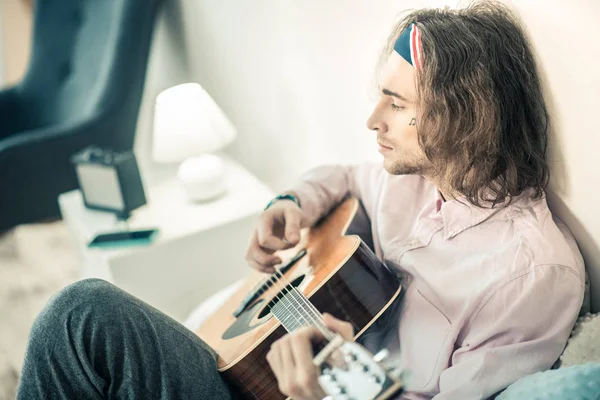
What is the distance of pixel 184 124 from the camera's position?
151 centimetres

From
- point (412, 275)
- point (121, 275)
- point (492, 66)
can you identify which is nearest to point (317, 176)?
point (412, 275)

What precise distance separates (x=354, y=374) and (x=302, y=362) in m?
0.06

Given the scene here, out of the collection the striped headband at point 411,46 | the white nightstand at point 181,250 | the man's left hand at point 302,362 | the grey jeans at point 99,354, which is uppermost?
the striped headband at point 411,46

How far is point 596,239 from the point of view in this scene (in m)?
0.80

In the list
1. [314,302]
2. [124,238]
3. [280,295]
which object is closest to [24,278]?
[124,238]

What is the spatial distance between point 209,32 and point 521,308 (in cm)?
155

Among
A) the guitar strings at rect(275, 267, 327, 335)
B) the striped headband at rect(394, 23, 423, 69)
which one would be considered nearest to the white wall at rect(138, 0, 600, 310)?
the striped headband at rect(394, 23, 423, 69)

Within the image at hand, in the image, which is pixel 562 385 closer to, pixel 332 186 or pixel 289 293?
pixel 289 293

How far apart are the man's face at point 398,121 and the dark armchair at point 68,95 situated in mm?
1366

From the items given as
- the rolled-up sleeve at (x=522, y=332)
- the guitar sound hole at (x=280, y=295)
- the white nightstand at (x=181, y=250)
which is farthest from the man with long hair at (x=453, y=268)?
the white nightstand at (x=181, y=250)

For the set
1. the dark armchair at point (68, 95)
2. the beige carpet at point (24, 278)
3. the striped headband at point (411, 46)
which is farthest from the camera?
the dark armchair at point (68, 95)

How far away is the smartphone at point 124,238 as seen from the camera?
1476 millimetres

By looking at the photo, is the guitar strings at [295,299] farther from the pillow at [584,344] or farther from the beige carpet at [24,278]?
the beige carpet at [24,278]

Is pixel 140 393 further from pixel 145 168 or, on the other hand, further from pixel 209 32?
pixel 145 168
